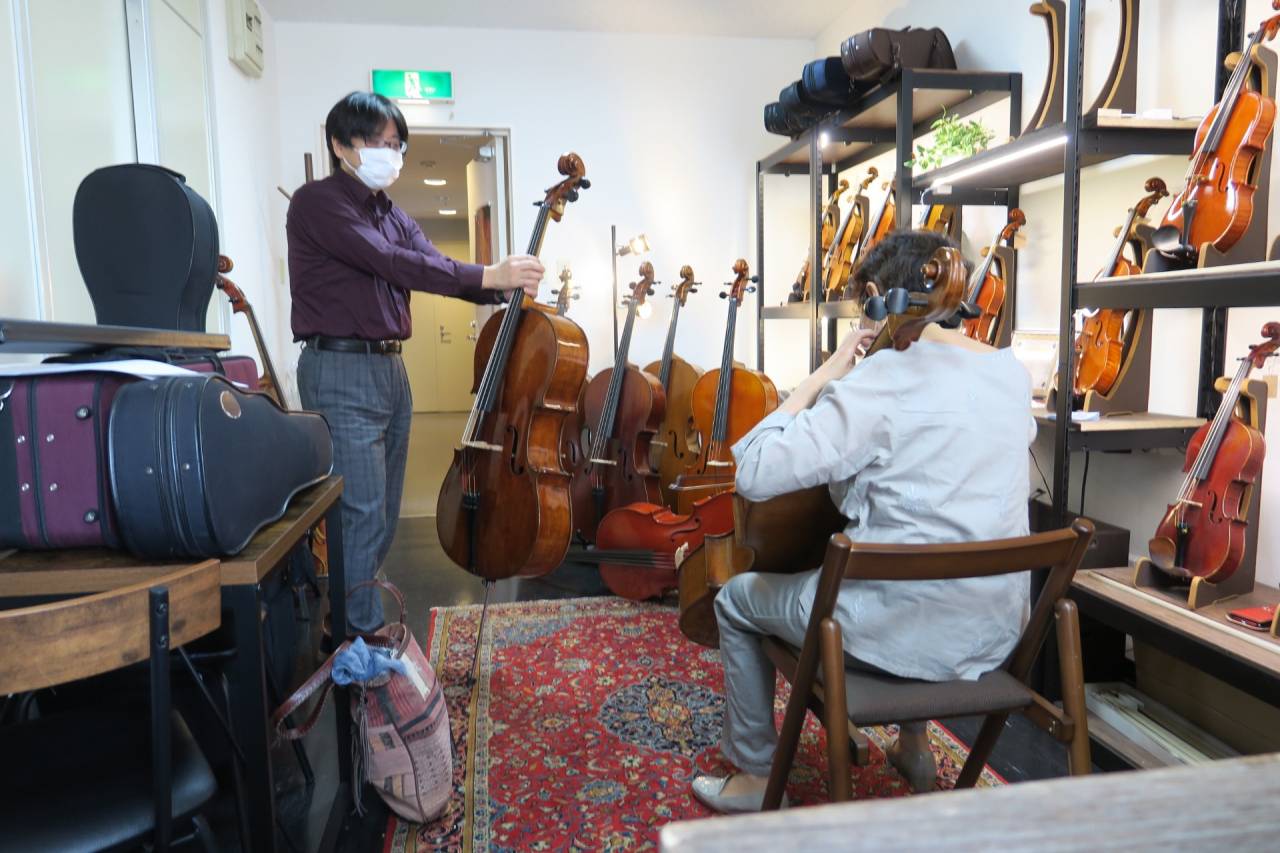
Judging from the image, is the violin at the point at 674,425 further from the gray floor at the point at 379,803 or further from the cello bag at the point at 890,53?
the cello bag at the point at 890,53

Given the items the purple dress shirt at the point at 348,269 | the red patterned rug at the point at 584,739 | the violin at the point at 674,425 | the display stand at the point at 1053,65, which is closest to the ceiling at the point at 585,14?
the violin at the point at 674,425

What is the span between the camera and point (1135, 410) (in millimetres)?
2416

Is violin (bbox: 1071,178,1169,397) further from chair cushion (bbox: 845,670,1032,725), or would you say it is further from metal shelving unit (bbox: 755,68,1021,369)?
chair cushion (bbox: 845,670,1032,725)

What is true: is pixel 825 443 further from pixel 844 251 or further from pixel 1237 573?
pixel 844 251

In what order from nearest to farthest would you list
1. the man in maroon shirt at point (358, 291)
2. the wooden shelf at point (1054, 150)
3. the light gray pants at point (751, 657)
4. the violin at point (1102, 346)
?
the light gray pants at point (751, 657), the wooden shelf at point (1054, 150), the man in maroon shirt at point (358, 291), the violin at point (1102, 346)

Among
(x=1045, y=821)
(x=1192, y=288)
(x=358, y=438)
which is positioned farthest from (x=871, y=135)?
(x=1045, y=821)

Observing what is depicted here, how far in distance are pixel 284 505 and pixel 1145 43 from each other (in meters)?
2.70

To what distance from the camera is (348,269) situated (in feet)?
7.32

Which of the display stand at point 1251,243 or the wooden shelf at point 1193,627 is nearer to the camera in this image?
the wooden shelf at point 1193,627

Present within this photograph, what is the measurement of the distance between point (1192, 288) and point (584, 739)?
1777 mm

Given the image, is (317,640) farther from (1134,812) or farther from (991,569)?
(1134,812)

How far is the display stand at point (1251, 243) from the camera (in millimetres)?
1854

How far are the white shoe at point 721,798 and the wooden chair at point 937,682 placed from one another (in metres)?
0.27

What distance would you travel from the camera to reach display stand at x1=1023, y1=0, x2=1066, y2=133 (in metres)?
2.61
